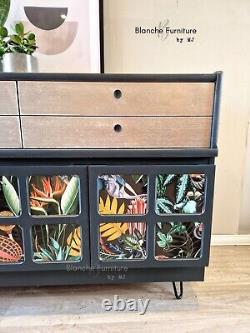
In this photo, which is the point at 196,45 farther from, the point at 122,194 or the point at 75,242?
the point at 75,242

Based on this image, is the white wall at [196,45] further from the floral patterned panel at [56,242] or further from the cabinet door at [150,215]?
the floral patterned panel at [56,242]

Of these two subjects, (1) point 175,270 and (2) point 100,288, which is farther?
(2) point 100,288

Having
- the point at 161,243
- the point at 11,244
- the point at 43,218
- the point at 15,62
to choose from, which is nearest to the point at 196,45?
the point at 15,62

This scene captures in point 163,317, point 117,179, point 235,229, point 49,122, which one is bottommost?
point 163,317

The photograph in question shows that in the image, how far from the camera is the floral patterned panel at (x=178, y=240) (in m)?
1.06

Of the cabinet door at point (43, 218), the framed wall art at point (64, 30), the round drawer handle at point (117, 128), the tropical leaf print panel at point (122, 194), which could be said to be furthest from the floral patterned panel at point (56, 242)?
the framed wall art at point (64, 30)

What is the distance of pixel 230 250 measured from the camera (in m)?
1.59

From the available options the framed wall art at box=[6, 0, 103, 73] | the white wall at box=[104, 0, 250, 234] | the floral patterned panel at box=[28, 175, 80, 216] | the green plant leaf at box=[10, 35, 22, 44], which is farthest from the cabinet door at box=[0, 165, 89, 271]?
the white wall at box=[104, 0, 250, 234]

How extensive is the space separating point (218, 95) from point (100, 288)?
0.91 m

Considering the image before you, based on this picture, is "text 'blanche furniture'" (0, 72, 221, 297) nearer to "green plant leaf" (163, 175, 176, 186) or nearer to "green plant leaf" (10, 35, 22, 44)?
"green plant leaf" (163, 175, 176, 186)

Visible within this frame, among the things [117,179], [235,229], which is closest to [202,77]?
[117,179]

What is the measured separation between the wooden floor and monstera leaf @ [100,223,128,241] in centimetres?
34

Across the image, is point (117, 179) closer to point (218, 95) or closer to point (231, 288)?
point (218, 95)

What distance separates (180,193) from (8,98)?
0.64 metres
